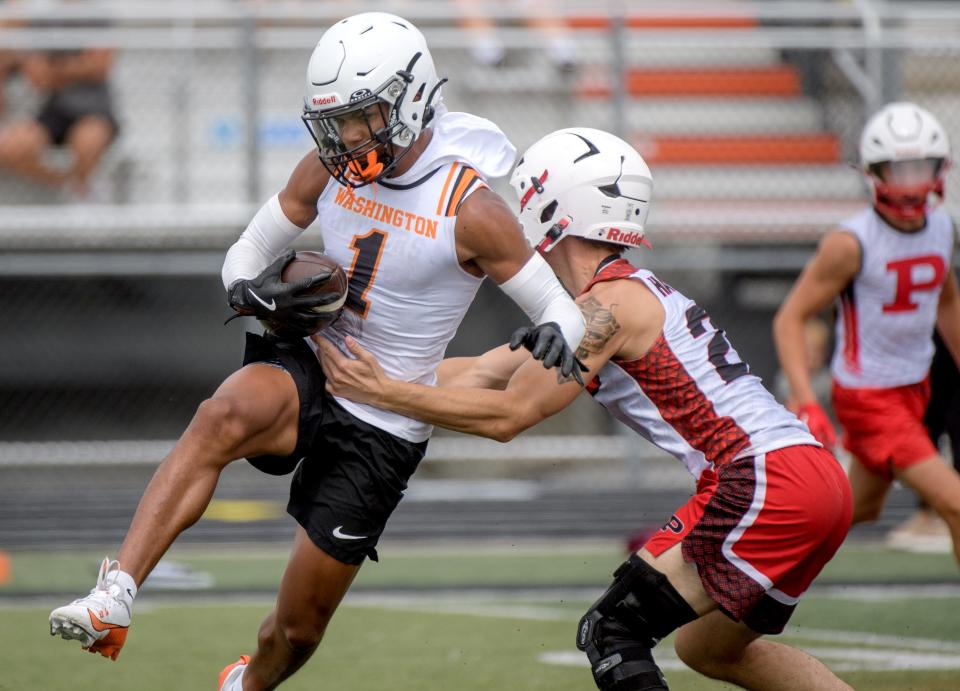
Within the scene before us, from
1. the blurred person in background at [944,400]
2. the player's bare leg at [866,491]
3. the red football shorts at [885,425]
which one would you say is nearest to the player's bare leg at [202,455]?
the red football shorts at [885,425]

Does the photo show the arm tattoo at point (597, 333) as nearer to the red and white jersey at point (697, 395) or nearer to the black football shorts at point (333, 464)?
the red and white jersey at point (697, 395)

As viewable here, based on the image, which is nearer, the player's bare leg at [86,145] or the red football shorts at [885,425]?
the red football shorts at [885,425]

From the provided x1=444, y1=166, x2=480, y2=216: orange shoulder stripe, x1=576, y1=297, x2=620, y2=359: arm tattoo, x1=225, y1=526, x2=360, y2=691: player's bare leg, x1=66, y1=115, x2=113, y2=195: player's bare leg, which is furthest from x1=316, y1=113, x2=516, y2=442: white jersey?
x1=66, y1=115, x2=113, y2=195: player's bare leg

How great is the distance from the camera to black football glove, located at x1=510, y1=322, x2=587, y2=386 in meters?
3.66

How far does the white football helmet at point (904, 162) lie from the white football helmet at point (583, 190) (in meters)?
2.43

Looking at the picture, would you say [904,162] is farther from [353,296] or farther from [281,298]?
[281,298]

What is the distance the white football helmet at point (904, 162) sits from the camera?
243 inches

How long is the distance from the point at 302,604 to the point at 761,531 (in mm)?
1429

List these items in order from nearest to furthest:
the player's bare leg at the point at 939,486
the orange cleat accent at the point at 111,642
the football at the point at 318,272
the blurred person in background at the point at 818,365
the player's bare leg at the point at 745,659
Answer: the orange cleat accent at the point at 111,642, the player's bare leg at the point at 745,659, the football at the point at 318,272, the player's bare leg at the point at 939,486, the blurred person in background at the point at 818,365

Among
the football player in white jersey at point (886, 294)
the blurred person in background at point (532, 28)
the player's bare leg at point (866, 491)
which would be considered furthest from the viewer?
the blurred person in background at point (532, 28)

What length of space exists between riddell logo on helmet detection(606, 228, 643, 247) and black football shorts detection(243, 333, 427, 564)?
3.01ft

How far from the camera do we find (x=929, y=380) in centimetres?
652

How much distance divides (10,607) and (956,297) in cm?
483

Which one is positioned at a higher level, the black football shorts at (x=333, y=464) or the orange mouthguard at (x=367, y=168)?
the orange mouthguard at (x=367, y=168)
